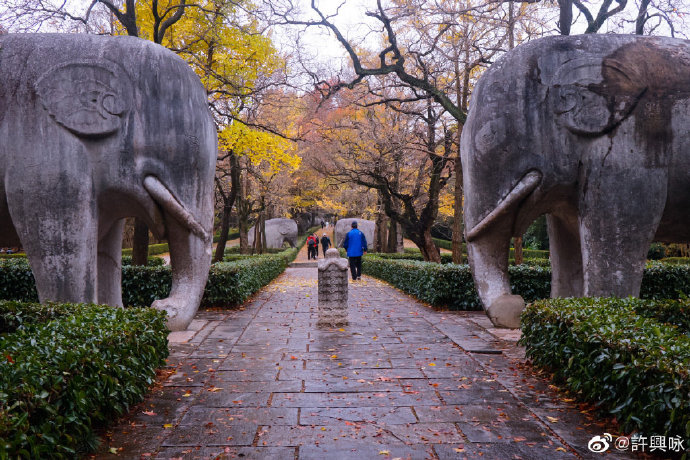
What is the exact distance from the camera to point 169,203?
18.9 feet

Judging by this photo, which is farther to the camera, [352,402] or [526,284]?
[526,284]

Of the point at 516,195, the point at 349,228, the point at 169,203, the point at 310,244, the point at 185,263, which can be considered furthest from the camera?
the point at 349,228

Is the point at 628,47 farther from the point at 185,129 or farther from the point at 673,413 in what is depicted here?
the point at 185,129

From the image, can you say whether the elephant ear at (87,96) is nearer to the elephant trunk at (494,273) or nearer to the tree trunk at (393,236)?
the elephant trunk at (494,273)

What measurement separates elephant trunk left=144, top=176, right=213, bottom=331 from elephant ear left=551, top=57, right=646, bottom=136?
4171mm

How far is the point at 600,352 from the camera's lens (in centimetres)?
384

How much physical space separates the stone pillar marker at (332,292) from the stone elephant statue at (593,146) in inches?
102

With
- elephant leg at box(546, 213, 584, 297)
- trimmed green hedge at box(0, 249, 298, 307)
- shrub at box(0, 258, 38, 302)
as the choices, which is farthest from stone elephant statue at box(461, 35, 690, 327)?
shrub at box(0, 258, 38, 302)

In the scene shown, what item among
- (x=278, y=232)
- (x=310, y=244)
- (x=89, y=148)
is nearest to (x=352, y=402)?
(x=89, y=148)

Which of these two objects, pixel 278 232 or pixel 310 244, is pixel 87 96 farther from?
pixel 278 232

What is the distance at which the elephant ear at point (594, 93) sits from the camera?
18.6ft

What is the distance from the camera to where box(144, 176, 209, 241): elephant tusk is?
18.6 ft

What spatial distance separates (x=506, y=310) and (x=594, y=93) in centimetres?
266

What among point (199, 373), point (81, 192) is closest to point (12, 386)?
point (199, 373)
